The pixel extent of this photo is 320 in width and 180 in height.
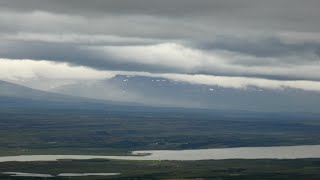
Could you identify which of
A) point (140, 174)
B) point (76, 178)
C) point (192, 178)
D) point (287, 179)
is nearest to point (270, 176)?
point (287, 179)

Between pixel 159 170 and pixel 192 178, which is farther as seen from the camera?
Answer: pixel 159 170

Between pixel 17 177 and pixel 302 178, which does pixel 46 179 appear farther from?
pixel 302 178

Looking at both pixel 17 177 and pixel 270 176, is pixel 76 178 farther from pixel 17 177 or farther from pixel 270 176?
pixel 270 176

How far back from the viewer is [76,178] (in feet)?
573

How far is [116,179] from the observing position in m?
176

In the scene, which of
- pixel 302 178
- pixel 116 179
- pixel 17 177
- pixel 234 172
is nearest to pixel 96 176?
pixel 116 179

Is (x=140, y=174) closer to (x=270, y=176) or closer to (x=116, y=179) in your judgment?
(x=116, y=179)

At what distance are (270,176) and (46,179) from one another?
56.6 meters

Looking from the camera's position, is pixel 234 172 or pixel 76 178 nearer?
pixel 76 178

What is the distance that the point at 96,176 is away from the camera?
180250 mm

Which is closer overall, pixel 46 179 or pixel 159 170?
pixel 46 179

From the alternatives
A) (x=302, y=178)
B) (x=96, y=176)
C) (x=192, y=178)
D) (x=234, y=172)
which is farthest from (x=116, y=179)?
(x=302, y=178)

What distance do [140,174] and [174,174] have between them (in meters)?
9.07

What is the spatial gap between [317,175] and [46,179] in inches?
2753
